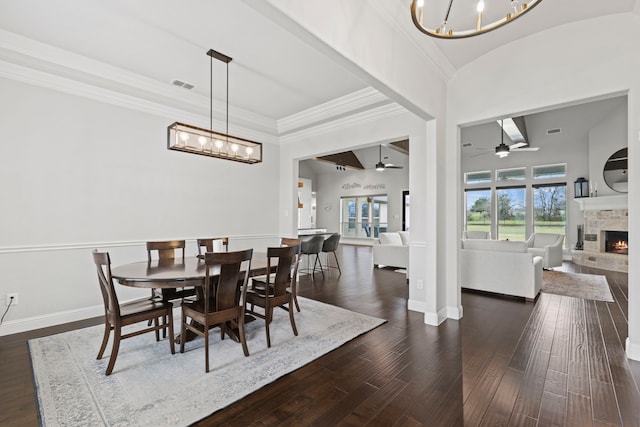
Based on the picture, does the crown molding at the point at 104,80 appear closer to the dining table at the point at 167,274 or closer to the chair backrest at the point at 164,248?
the chair backrest at the point at 164,248

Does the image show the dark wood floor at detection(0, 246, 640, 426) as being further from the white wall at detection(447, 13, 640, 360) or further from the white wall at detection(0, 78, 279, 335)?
the white wall at detection(447, 13, 640, 360)

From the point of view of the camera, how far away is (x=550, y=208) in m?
8.88

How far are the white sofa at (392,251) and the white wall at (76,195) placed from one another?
403 cm

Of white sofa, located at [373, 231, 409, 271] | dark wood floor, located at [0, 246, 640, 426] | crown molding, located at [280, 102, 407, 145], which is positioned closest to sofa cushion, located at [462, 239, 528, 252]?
dark wood floor, located at [0, 246, 640, 426]

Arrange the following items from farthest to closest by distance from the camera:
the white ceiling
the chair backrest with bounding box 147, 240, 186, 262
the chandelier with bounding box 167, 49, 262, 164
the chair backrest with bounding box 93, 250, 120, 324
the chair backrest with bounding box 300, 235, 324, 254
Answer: the chair backrest with bounding box 300, 235, 324, 254
the chair backrest with bounding box 147, 240, 186, 262
the chandelier with bounding box 167, 49, 262, 164
the white ceiling
the chair backrest with bounding box 93, 250, 120, 324

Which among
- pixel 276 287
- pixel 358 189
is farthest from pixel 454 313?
pixel 358 189

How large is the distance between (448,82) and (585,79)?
53.5 inches

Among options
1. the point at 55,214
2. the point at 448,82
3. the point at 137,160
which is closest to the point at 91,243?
the point at 55,214

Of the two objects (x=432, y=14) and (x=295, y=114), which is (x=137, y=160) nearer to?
(x=295, y=114)

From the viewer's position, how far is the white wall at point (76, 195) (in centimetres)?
320

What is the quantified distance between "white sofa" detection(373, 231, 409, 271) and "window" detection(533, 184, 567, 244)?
5089 mm

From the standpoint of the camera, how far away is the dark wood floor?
186 cm

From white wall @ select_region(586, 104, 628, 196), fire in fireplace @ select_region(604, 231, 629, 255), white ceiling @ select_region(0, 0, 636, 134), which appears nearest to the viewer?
white ceiling @ select_region(0, 0, 636, 134)

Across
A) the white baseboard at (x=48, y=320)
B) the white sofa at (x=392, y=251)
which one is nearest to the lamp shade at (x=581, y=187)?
the white sofa at (x=392, y=251)
